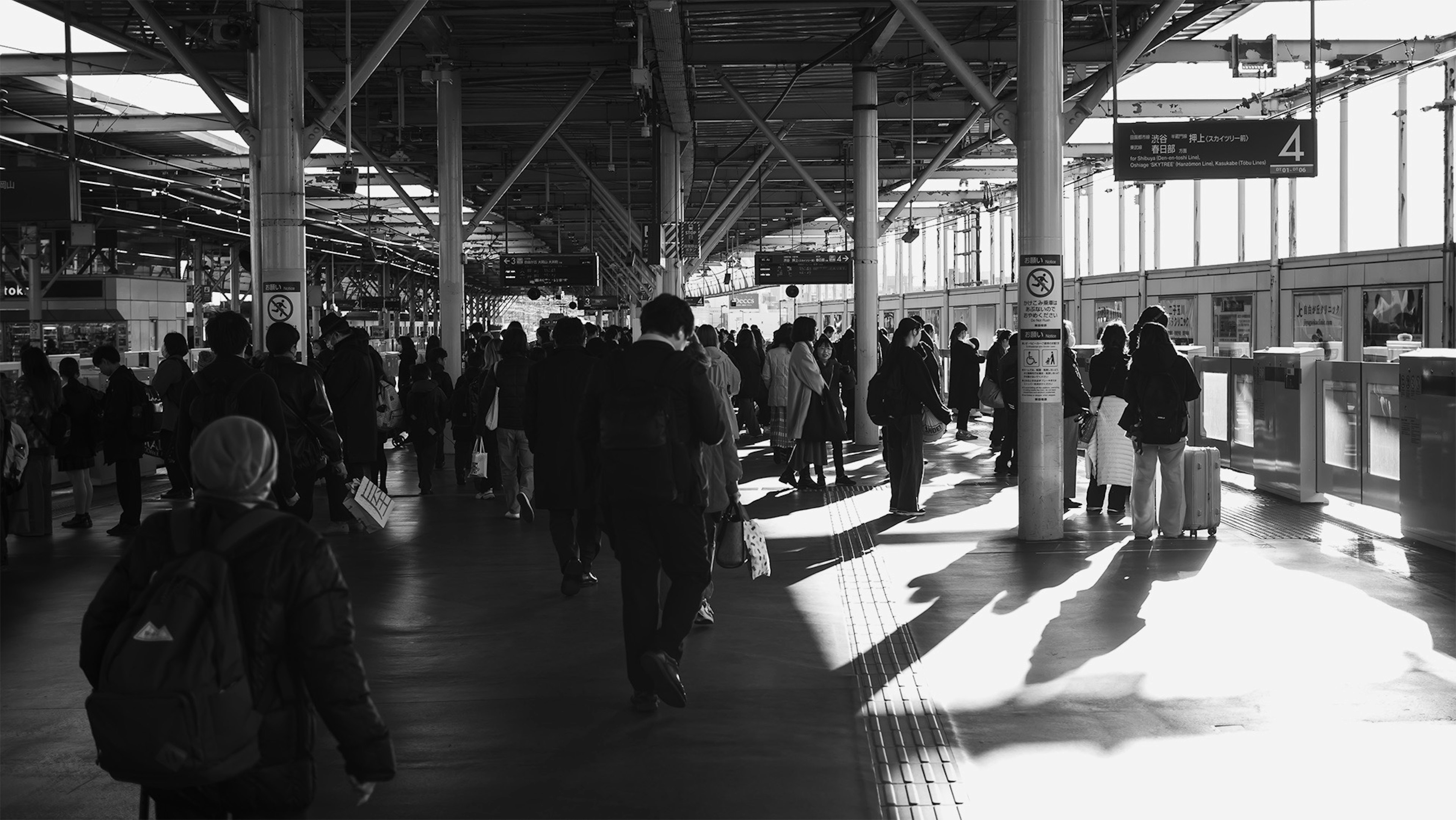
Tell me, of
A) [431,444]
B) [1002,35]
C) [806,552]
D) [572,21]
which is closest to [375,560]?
[806,552]

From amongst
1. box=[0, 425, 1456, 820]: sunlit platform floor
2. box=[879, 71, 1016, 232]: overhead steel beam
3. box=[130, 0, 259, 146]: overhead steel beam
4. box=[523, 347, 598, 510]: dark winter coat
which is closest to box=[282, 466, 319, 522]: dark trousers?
box=[0, 425, 1456, 820]: sunlit platform floor

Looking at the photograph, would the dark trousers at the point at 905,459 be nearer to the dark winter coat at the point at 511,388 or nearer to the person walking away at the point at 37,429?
the dark winter coat at the point at 511,388

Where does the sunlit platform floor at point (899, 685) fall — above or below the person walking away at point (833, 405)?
below

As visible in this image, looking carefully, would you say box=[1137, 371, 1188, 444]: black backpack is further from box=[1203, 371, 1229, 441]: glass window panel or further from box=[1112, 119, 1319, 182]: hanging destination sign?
box=[1203, 371, 1229, 441]: glass window panel

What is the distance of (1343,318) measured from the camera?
1856cm

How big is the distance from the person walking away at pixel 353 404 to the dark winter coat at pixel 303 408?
245 centimetres

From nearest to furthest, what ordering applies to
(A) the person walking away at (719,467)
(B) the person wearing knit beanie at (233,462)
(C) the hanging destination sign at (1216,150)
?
(B) the person wearing knit beanie at (233,462), (A) the person walking away at (719,467), (C) the hanging destination sign at (1216,150)

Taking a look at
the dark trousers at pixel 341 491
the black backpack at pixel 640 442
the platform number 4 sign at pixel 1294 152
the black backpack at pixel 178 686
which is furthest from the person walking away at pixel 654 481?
the platform number 4 sign at pixel 1294 152

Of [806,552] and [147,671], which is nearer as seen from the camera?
[147,671]

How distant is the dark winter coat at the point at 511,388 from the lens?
1185 cm

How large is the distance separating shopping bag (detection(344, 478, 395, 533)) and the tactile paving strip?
3.38 m

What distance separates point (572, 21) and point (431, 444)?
263 inches

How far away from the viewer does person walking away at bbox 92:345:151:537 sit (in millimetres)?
11703

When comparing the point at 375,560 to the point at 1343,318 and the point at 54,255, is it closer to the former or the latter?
the point at 1343,318
